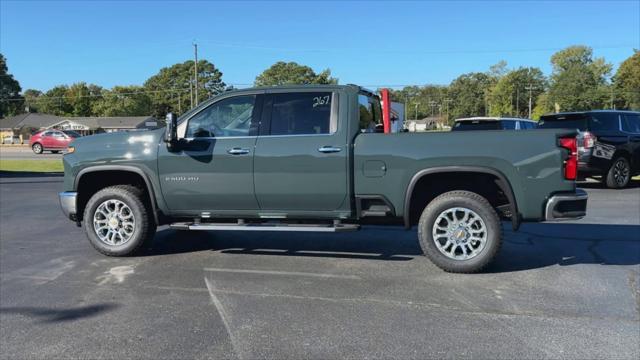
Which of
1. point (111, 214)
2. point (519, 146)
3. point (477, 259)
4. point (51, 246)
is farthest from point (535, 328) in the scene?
point (51, 246)

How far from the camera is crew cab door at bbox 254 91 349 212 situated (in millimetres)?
5625

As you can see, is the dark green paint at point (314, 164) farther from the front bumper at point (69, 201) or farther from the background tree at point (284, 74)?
the background tree at point (284, 74)

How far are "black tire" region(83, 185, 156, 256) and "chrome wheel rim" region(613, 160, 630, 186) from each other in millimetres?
10894

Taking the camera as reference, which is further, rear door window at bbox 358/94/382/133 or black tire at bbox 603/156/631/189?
black tire at bbox 603/156/631/189

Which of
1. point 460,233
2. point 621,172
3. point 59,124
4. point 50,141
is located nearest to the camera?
point 460,233

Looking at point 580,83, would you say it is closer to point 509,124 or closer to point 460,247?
point 509,124

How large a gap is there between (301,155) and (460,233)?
6.11 feet

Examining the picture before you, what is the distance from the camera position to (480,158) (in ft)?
17.3

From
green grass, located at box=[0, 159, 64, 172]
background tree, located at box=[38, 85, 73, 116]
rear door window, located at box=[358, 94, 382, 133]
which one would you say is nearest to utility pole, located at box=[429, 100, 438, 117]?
background tree, located at box=[38, 85, 73, 116]

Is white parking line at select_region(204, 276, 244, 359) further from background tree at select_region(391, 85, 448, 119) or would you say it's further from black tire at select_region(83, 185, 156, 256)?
background tree at select_region(391, 85, 448, 119)

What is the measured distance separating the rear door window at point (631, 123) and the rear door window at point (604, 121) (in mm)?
257

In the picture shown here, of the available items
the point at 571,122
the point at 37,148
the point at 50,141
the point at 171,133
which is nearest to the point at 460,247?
the point at 171,133

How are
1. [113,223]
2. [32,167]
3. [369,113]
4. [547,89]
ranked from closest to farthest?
1. [113,223]
2. [369,113]
3. [32,167]
4. [547,89]

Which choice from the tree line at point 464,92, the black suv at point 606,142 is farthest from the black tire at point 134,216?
the tree line at point 464,92
